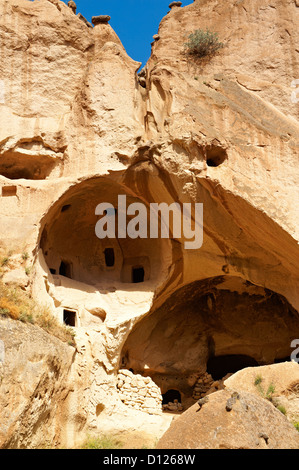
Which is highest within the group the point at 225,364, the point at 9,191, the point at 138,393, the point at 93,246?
the point at 9,191

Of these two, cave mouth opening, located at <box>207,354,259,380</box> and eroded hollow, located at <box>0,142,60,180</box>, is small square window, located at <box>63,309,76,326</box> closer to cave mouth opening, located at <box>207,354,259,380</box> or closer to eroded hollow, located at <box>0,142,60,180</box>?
eroded hollow, located at <box>0,142,60,180</box>

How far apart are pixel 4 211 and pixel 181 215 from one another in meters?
3.65

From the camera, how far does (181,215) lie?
11844 millimetres

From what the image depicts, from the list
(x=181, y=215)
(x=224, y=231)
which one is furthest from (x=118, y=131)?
(x=224, y=231)

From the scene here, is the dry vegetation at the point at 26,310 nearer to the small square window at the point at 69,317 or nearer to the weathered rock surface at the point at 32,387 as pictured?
the weathered rock surface at the point at 32,387

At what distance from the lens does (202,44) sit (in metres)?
13.8

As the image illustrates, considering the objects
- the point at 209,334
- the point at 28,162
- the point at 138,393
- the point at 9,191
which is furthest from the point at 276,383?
the point at 28,162

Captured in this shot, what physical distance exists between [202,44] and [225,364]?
839cm

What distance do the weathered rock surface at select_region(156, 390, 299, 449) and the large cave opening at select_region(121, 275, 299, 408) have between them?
21.6 feet

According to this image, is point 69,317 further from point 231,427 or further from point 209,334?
point 231,427

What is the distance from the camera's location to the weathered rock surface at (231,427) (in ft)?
20.0

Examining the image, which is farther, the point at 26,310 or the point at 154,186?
the point at 154,186

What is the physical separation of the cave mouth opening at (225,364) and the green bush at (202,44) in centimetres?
791

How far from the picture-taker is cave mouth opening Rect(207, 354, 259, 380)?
48.9 ft
